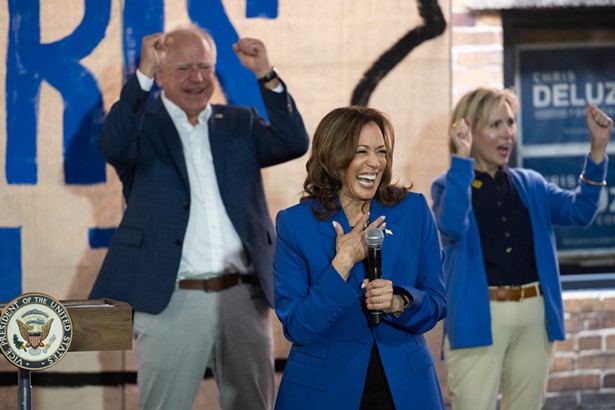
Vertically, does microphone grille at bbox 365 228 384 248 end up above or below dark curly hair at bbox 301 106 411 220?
below

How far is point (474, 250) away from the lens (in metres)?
3.96

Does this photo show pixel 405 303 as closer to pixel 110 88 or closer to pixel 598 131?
pixel 598 131

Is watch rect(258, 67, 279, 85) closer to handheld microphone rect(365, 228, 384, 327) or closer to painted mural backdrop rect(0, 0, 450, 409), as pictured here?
painted mural backdrop rect(0, 0, 450, 409)

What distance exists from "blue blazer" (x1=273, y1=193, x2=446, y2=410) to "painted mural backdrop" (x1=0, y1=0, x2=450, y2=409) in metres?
1.80

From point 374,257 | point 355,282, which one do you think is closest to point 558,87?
point 355,282

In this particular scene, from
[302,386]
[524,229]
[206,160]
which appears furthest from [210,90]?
[302,386]

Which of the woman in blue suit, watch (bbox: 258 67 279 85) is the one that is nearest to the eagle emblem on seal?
the woman in blue suit

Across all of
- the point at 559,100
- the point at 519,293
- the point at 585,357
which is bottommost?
the point at 585,357

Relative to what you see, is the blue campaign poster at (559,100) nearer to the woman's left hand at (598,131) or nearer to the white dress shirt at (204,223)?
the woman's left hand at (598,131)

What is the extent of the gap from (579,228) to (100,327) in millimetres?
3149

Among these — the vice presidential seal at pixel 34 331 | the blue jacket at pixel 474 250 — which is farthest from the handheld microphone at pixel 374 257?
the blue jacket at pixel 474 250

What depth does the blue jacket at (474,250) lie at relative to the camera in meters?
3.89

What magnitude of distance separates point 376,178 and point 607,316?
2.60 meters

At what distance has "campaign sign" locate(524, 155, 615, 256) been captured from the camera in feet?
17.0
